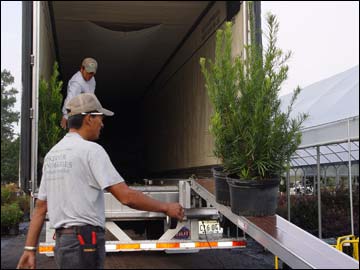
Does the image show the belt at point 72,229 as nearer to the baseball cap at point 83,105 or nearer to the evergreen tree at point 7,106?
the baseball cap at point 83,105

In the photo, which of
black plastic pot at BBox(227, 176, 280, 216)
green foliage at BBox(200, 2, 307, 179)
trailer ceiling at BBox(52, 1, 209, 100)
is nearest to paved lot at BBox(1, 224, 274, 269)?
black plastic pot at BBox(227, 176, 280, 216)

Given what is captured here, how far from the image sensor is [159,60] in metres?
11.3

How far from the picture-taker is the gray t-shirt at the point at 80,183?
2766 millimetres

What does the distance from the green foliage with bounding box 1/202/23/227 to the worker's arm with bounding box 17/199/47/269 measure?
975 millimetres

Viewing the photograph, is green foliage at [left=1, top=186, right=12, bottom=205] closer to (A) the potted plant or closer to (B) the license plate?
(A) the potted plant

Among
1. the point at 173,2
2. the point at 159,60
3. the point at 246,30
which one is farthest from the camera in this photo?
the point at 159,60

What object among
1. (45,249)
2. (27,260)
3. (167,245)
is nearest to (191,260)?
(167,245)

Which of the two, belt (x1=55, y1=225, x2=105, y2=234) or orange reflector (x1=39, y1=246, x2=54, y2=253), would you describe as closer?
belt (x1=55, y1=225, x2=105, y2=234)

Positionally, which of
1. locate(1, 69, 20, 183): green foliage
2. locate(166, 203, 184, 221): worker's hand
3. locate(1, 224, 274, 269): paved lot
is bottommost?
locate(1, 224, 274, 269): paved lot

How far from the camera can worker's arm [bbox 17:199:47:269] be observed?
9.91ft

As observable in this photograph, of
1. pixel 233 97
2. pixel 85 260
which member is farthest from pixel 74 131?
pixel 233 97

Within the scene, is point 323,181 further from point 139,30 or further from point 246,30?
point 246,30

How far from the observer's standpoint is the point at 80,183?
280 cm

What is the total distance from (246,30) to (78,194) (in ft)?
11.6
